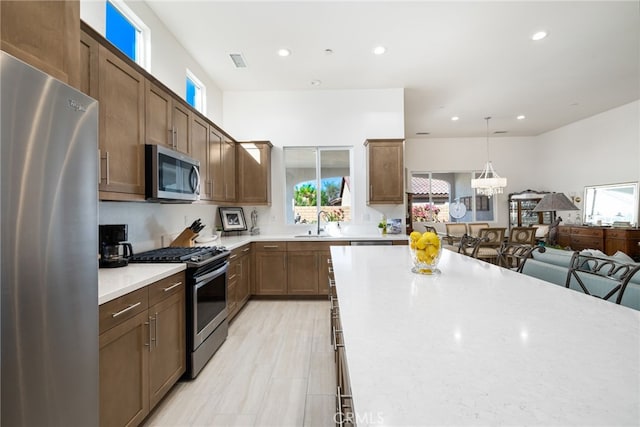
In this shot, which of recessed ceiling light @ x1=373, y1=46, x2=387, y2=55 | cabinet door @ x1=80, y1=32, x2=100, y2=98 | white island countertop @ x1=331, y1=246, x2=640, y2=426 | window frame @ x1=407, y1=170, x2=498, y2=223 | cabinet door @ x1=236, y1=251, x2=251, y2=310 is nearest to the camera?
white island countertop @ x1=331, y1=246, x2=640, y2=426

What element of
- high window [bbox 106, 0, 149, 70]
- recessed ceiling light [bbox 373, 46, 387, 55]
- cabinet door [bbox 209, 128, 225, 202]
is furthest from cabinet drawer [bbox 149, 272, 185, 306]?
recessed ceiling light [bbox 373, 46, 387, 55]

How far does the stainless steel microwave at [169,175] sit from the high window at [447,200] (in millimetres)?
6391

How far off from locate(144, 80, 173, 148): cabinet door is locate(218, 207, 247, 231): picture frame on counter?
6.27 ft

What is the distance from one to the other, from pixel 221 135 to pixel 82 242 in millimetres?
2957

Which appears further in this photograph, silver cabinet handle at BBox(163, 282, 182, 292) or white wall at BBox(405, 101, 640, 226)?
white wall at BBox(405, 101, 640, 226)

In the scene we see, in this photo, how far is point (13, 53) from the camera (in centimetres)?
104

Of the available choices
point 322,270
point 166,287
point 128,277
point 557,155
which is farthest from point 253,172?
point 557,155

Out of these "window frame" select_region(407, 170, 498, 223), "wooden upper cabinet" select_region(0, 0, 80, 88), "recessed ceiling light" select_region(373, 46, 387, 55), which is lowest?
"window frame" select_region(407, 170, 498, 223)

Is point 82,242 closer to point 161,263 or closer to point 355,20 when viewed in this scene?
point 161,263

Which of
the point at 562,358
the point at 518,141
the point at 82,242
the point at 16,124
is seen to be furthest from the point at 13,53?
the point at 518,141

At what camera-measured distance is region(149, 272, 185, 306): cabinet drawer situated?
1777mm

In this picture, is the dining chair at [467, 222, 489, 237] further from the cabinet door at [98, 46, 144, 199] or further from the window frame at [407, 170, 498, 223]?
the cabinet door at [98, 46, 144, 199]

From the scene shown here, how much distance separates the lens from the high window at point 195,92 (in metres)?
3.86

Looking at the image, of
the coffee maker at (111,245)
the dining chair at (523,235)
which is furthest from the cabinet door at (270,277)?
the dining chair at (523,235)
